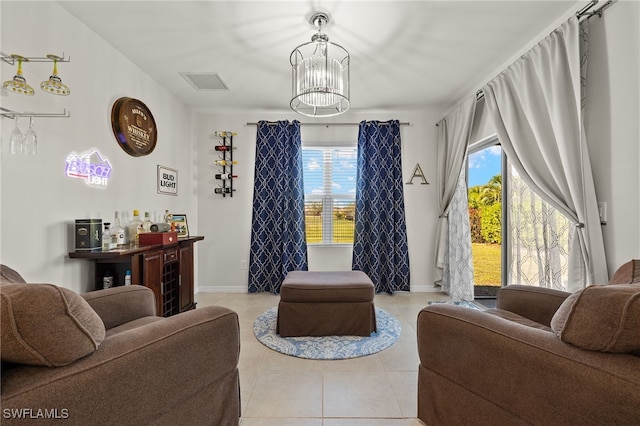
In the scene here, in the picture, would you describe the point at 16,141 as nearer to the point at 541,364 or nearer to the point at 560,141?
the point at 541,364

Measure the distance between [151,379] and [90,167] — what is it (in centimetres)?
195

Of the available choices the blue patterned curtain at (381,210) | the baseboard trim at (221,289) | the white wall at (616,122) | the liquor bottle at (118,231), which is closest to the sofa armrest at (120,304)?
the liquor bottle at (118,231)

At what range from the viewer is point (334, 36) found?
2.26 metres

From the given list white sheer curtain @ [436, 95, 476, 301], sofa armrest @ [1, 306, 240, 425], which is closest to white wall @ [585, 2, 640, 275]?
white sheer curtain @ [436, 95, 476, 301]

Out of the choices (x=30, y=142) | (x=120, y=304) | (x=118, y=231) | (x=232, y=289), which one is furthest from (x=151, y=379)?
(x=232, y=289)

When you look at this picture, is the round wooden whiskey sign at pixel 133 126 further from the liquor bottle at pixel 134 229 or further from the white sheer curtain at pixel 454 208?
the white sheer curtain at pixel 454 208

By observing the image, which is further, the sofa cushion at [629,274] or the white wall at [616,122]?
the white wall at [616,122]

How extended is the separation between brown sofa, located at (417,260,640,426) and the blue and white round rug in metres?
0.86

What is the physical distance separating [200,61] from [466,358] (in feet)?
10.2

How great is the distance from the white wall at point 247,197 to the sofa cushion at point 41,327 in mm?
3114

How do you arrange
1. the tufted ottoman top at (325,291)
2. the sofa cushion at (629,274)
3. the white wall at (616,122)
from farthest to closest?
the tufted ottoman top at (325,291) → the white wall at (616,122) → the sofa cushion at (629,274)

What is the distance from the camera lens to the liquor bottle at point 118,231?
229cm

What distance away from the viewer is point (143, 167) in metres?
2.84

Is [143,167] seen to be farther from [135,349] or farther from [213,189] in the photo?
[135,349]
